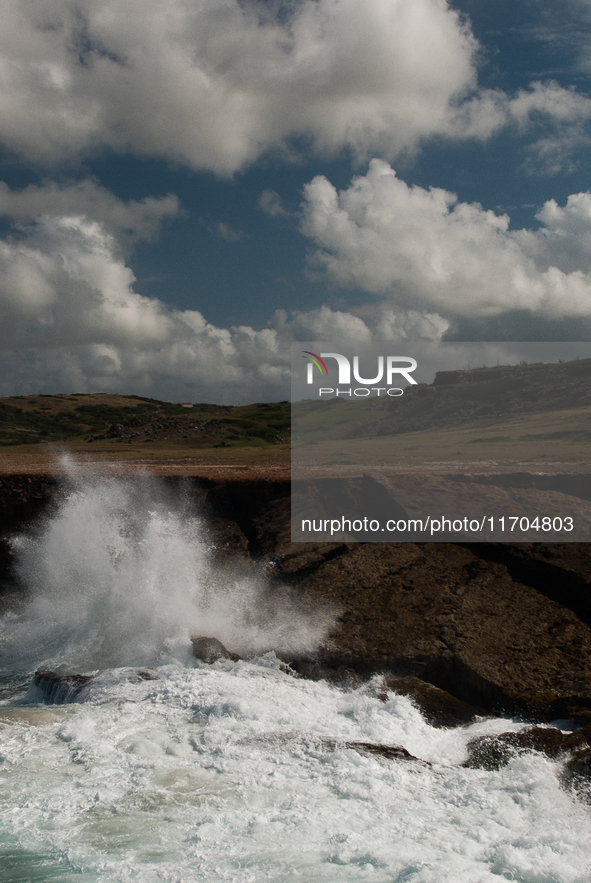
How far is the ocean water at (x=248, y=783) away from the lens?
5852mm

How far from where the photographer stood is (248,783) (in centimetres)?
720

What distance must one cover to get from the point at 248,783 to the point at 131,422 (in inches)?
1758

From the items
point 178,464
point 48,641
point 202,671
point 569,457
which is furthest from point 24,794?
point 569,457

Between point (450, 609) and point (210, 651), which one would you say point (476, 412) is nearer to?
point (450, 609)

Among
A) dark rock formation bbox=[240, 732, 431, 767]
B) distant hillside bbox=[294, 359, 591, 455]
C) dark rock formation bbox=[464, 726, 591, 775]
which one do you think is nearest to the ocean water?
dark rock formation bbox=[240, 732, 431, 767]

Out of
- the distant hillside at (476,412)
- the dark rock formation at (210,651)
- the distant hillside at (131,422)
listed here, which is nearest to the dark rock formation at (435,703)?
the dark rock formation at (210,651)

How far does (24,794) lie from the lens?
6.91 meters

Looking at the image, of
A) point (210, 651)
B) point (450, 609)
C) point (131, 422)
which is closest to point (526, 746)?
point (450, 609)

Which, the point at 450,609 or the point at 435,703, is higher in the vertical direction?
the point at 450,609

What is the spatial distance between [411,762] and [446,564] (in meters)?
6.18

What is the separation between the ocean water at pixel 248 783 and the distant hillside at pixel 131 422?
87.7 ft

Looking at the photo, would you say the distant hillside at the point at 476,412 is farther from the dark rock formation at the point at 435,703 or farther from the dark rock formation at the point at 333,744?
the dark rock formation at the point at 333,744

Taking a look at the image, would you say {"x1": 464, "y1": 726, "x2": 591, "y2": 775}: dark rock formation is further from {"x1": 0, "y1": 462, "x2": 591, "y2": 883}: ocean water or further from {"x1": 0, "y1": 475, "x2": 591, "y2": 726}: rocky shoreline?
{"x1": 0, "y1": 475, "x2": 591, "y2": 726}: rocky shoreline

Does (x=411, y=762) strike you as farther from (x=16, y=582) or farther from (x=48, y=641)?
(x=16, y=582)
